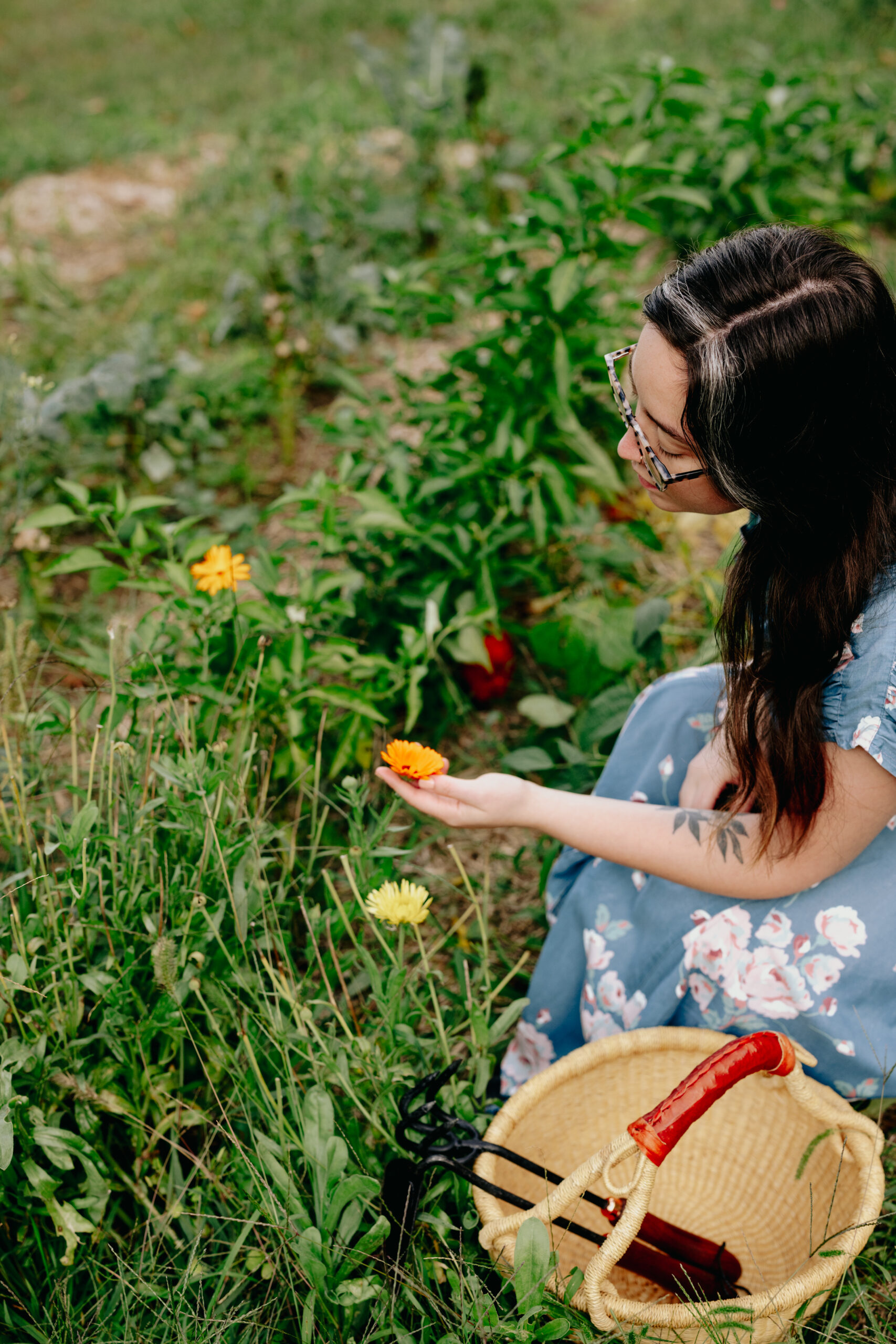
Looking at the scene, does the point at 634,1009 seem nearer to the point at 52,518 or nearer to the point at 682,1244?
the point at 682,1244

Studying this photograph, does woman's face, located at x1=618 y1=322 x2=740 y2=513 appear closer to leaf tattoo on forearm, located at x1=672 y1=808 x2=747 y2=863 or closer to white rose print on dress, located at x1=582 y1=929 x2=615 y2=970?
leaf tattoo on forearm, located at x1=672 y1=808 x2=747 y2=863

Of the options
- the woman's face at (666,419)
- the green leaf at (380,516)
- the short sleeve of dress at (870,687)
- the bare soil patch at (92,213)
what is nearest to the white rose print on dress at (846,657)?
the short sleeve of dress at (870,687)

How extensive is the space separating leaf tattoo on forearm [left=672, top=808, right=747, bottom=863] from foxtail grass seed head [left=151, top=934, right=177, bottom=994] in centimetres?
65

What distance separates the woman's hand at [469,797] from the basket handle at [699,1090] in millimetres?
363

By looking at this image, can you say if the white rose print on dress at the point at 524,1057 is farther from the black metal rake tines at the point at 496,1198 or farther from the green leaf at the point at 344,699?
the green leaf at the point at 344,699

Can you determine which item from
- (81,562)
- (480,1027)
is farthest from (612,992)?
(81,562)

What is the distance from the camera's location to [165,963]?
111 cm

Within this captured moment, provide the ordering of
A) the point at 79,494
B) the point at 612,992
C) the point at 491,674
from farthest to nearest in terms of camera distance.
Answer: the point at 491,674
the point at 79,494
the point at 612,992

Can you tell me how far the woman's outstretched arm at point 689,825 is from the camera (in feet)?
3.58

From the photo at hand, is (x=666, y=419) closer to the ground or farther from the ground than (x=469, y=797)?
farther from the ground

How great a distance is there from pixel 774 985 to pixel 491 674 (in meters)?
0.86

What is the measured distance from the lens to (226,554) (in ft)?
4.69

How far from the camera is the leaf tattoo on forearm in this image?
1.18 m

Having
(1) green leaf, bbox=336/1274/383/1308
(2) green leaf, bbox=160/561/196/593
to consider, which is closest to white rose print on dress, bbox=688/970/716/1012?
(1) green leaf, bbox=336/1274/383/1308
